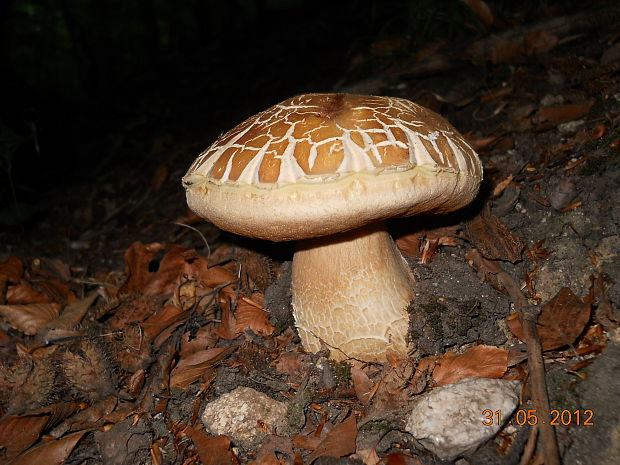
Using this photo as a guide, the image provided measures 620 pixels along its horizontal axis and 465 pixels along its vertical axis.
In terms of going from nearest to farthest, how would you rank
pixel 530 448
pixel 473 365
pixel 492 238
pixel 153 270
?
pixel 530 448 → pixel 473 365 → pixel 492 238 → pixel 153 270

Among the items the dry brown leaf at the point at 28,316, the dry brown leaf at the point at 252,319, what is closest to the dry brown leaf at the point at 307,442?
the dry brown leaf at the point at 252,319

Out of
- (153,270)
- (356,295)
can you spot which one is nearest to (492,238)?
(356,295)

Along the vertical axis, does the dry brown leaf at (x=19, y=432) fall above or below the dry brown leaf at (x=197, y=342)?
below

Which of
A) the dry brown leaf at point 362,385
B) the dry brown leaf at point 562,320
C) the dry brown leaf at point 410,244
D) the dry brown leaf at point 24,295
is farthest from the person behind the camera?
the dry brown leaf at point 24,295

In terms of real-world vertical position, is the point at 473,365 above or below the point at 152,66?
below

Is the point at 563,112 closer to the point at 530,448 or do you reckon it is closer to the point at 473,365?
the point at 473,365

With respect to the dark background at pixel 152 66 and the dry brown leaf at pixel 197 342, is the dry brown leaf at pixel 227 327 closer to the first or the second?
the dry brown leaf at pixel 197 342

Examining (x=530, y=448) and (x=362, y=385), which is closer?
(x=530, y=448)
